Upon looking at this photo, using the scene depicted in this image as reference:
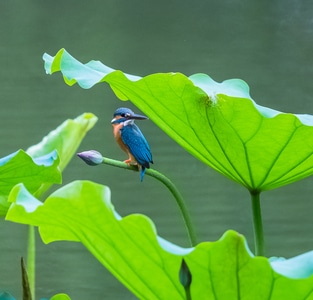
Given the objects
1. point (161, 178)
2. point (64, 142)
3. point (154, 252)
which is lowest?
point (154, 252)

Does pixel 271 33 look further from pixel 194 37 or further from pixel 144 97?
pixel 144 97

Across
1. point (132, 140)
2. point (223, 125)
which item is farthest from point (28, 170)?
point (223, 125)

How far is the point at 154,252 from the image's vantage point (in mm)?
453

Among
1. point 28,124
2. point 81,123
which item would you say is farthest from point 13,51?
point 81,123

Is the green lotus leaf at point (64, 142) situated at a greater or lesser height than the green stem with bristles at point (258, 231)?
greater

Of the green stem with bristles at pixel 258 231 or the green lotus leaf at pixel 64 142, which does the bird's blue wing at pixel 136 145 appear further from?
the green lotus leaf at pixel 64 142

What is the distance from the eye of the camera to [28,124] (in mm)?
2330

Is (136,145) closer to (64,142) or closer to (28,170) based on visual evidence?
(28,170)

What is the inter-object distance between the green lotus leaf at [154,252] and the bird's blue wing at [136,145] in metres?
0.22

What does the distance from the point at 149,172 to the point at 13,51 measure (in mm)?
1940

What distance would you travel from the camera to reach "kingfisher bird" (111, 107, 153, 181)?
70cm

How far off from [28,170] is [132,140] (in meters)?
0.13

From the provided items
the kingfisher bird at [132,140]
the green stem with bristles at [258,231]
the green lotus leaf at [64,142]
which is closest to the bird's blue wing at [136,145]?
the kingfisher bird at [132,140]

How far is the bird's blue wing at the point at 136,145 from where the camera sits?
702mm
